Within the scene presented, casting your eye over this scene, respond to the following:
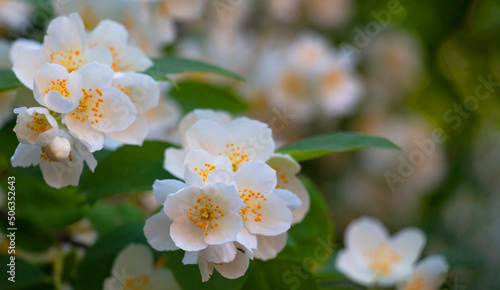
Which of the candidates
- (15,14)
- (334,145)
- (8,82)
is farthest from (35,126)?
(15,14)

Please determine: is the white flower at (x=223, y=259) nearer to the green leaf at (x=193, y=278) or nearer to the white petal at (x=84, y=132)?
the green leaf at (x=193, y=278)

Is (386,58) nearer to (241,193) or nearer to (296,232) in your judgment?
(296,232)

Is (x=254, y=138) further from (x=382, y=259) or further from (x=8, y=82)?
(x=382, y=259)

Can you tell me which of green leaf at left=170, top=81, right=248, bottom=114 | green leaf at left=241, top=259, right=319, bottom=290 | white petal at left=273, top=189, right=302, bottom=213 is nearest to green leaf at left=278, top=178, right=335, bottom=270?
green leaf at left=241, top=259, right=319, bottom=290

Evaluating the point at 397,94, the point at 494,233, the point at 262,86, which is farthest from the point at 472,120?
the point at 262,86

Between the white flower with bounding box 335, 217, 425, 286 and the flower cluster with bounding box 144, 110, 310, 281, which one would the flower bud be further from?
the white flower with bounding box 335, 217, 425, 286

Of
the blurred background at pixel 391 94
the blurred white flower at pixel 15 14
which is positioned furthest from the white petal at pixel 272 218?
the blurred background at pixel 391 94

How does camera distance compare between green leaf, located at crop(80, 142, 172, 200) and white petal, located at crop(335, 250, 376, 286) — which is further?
white petal, located at crop(335, 250, 376, 286)
